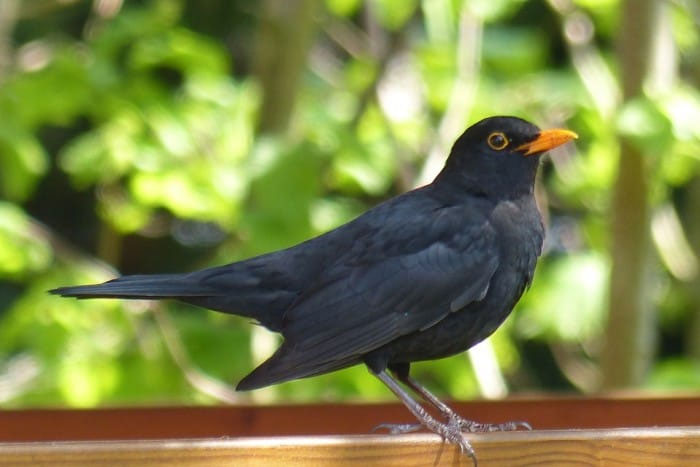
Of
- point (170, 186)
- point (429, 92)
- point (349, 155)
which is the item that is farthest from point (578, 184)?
point (170, 186)

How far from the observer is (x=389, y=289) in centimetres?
333

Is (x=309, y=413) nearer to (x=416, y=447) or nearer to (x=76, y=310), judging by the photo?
(x=416, y=447)

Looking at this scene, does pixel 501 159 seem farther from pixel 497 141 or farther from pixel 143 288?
pixel 143 288

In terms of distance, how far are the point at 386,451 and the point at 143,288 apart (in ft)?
3.62

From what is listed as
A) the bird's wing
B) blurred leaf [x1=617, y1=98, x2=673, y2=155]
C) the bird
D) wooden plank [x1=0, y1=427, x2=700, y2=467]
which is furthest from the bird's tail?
blurred leaf [x1=617, y1=98, x2=673, y2=155]

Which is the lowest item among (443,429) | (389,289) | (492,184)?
(443,429)

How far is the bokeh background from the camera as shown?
4.70 metres

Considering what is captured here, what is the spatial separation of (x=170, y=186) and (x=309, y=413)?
162cm

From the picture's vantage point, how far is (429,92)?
18.0 feet

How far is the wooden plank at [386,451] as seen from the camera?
2168 millimetres

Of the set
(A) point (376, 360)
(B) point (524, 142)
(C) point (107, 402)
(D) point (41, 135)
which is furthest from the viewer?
(D) point (41, 135)

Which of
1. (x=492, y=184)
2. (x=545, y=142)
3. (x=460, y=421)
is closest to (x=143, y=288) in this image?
(x=460, y=421)

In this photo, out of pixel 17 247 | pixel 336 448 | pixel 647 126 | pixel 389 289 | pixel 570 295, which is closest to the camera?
pixel 336 448

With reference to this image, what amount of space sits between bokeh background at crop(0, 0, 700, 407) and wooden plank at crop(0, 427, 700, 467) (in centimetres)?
175
